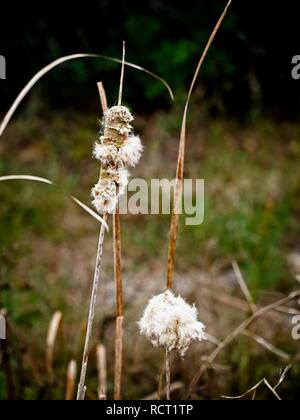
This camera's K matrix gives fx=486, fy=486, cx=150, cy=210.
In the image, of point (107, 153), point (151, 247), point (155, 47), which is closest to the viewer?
point (107, 153)

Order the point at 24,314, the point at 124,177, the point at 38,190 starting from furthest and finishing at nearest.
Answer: the point at 38,190, the point at 24,314, the point at 124,177

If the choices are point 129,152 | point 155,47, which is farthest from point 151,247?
point 129,152

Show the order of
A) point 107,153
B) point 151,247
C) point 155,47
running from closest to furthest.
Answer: point 107,153, point 151,247, point 155,47

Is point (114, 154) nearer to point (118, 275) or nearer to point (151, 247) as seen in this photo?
point (118, 275)

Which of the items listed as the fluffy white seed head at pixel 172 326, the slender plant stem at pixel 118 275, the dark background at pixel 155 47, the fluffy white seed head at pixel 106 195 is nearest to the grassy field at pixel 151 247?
the dark background at pixel 155 47

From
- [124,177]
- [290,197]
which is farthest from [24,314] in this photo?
[290,197]

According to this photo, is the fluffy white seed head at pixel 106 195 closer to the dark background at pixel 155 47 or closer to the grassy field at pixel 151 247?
the grassy field at pixel 151 247

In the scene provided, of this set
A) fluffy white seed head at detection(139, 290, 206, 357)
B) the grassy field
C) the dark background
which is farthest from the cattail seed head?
the dark background
